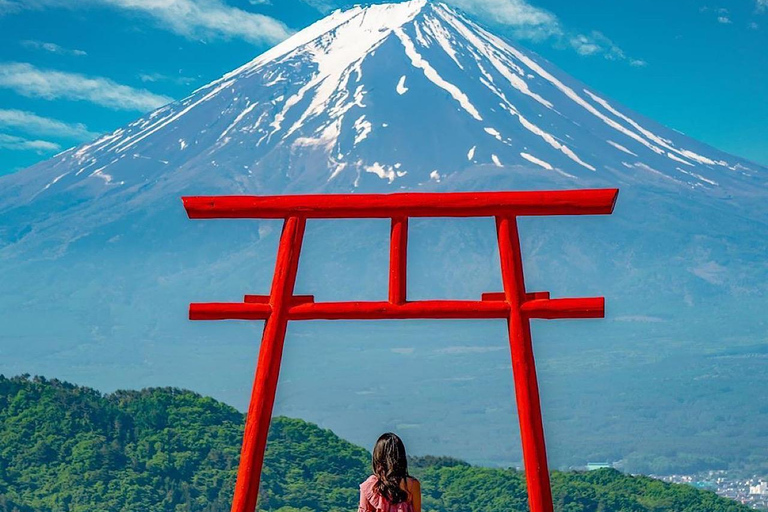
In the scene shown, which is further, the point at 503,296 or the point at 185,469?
the point at 185,469

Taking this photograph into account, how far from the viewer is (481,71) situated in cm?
10900

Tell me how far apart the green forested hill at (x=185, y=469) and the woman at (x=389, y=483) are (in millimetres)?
19072

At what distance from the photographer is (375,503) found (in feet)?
13.3

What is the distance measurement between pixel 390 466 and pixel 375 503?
0.16 metres

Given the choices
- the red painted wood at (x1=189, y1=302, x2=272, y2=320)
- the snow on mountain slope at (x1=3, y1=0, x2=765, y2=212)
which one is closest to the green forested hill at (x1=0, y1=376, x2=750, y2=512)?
the red painted wood at (x1=189, y1=302, x2=272, y2=320)

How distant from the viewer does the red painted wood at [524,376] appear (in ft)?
15.0

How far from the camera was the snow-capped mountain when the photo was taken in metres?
104

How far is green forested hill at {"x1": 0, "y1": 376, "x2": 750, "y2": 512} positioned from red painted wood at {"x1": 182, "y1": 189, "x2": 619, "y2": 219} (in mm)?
18471

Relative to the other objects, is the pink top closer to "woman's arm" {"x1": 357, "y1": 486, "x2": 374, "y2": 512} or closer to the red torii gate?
"woman's arm" {"x1": 357, "y1": 486, "x2": 374, "y2": 512}

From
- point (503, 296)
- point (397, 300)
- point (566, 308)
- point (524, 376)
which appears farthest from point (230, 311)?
point (566, 308)

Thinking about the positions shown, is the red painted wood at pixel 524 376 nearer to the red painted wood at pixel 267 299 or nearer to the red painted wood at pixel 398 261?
the red painted wood at pixel 398 261

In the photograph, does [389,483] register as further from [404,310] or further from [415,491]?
[404,310]

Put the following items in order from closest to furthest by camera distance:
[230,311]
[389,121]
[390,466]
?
[390,466]
[230,311]
[389,121]

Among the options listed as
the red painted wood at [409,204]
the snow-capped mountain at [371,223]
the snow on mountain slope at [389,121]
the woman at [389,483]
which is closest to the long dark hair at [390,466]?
the woman at [389,483]
